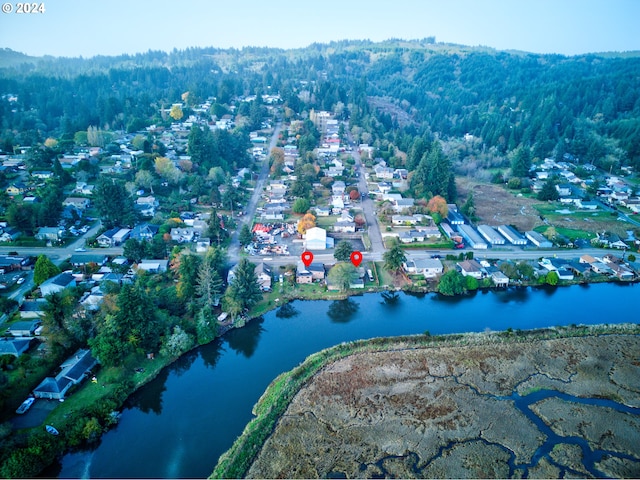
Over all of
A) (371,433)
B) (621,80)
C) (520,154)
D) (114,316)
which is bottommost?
(371,433)

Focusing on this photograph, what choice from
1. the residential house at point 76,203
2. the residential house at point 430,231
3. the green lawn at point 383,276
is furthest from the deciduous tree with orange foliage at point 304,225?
the residential house at point 76,203

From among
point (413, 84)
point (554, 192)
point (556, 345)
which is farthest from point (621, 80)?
point (556, 345)

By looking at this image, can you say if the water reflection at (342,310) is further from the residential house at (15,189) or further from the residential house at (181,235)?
the residential house at (15,189)

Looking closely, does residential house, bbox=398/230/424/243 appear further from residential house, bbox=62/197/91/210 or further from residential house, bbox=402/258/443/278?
residential house, bbox=62/197/91/210

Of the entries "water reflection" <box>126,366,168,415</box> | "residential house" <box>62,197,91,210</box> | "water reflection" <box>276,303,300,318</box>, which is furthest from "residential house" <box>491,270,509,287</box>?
"residential house" <box>62,197,91,210</box>

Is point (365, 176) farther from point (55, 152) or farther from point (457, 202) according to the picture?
point (55, 152)

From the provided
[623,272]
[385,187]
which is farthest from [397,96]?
[623,272]

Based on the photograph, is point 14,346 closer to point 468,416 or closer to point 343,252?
point 343,252
